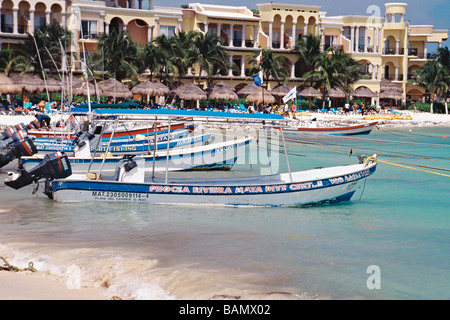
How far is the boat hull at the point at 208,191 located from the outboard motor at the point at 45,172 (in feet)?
0.79

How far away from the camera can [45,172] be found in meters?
14.6

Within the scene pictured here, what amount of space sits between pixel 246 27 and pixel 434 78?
832 inches

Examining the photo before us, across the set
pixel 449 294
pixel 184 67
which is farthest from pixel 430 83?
pixel 449 294

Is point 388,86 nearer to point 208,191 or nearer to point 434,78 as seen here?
point 434,78

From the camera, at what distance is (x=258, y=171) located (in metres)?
23.4

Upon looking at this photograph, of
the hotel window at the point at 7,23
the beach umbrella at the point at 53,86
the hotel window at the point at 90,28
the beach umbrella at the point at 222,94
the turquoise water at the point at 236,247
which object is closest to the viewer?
the turquoise water at the point at 236,247

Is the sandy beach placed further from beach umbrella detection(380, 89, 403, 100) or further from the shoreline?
beach umbrella detection(380, 89, 403, 100)

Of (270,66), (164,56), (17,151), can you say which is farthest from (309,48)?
(17,151)

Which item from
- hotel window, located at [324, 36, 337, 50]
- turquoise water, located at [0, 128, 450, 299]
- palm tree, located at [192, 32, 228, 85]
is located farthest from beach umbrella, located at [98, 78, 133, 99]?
hotel window, located at [324, 36, 337, 50]

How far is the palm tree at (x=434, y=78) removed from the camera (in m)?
65.2

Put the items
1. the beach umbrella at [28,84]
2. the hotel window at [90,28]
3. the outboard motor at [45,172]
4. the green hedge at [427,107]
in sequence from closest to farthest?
the outboard motor at [45,172] → the beach umbrella at [28,84] → the hotel window at [90,28] → the green hedge at [427,107]

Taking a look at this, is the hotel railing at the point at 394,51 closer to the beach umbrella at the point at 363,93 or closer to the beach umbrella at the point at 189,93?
the beach umbrella at the point at 363,93

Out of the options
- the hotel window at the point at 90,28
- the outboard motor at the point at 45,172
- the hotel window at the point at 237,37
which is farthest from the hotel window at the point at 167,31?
the outboard motor at the point at 45,172
